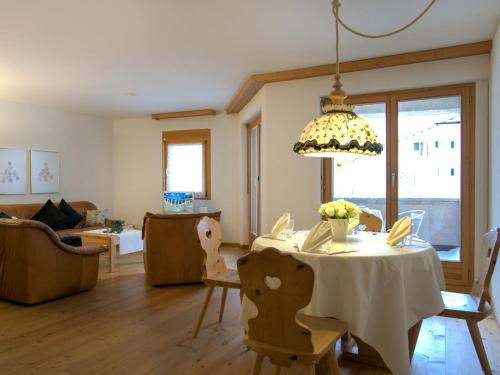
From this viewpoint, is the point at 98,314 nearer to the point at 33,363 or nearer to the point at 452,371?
the point at 33,363

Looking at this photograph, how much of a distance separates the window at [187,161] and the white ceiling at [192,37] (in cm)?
207

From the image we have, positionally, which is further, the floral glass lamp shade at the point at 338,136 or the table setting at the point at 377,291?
the floral glass lamp shade at the point at 338,136

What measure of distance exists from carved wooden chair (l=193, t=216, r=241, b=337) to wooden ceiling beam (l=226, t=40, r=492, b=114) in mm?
2361

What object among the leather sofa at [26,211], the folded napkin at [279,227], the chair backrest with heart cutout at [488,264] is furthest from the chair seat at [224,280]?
the leather sofa at [26,211]

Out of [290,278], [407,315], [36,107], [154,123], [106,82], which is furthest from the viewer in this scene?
[154,123]

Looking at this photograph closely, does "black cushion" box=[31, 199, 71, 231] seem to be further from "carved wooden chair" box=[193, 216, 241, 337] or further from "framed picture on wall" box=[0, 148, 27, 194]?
"carved wooden chair" box=[193, 216, 241, 337]

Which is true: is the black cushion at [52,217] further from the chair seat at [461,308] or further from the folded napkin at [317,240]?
the chair seat at [461,308]

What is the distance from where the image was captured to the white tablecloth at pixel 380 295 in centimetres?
198

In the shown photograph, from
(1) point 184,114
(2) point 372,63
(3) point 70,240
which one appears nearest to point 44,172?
(1) point 184,114

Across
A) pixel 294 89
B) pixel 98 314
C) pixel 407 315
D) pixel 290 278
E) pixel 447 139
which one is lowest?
pixel 98 314

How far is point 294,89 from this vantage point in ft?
15.3

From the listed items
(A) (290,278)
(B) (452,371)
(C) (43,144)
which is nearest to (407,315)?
(B) (452,371)

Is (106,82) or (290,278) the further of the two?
(106,82)

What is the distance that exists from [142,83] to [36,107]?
2558 millimetres
